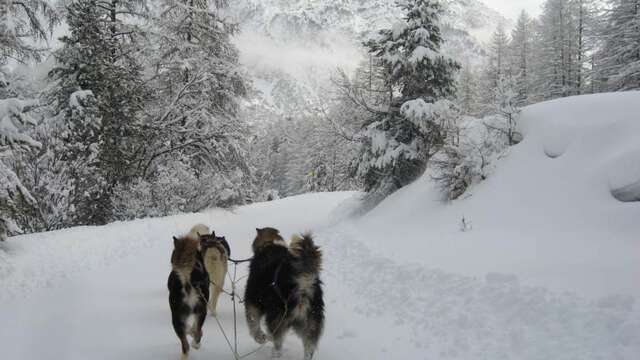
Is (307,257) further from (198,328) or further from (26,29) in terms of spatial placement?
(26,29)

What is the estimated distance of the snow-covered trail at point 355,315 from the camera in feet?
15.8

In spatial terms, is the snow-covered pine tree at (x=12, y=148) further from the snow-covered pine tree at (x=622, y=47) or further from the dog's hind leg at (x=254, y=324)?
the snow-covered pine tree at (x=622, y=47)

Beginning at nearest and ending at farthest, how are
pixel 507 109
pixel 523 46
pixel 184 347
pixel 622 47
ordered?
pixel 184 347
pixel 507 109
pixel 622 47
pixel 523 46

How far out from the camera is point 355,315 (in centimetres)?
713

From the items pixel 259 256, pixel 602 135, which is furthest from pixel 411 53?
pixel 259 256

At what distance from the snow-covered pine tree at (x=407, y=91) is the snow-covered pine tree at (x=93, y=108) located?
366 inches

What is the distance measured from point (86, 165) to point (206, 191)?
616cm

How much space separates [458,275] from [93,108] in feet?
46.7

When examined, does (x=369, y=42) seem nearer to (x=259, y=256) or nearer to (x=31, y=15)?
(x=31, y=15)

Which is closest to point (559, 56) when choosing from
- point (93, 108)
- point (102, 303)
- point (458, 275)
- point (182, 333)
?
point (93, 108)

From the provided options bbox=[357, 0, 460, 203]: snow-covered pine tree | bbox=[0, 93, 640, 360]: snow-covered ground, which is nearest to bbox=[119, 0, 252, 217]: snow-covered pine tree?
bbox=[0, 93, 640, 360]: snow-covered ground

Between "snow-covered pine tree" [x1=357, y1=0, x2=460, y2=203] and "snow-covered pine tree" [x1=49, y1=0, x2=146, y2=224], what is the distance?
9.31 metres

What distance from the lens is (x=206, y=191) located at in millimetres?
21438

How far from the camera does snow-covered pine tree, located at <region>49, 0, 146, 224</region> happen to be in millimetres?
16125
